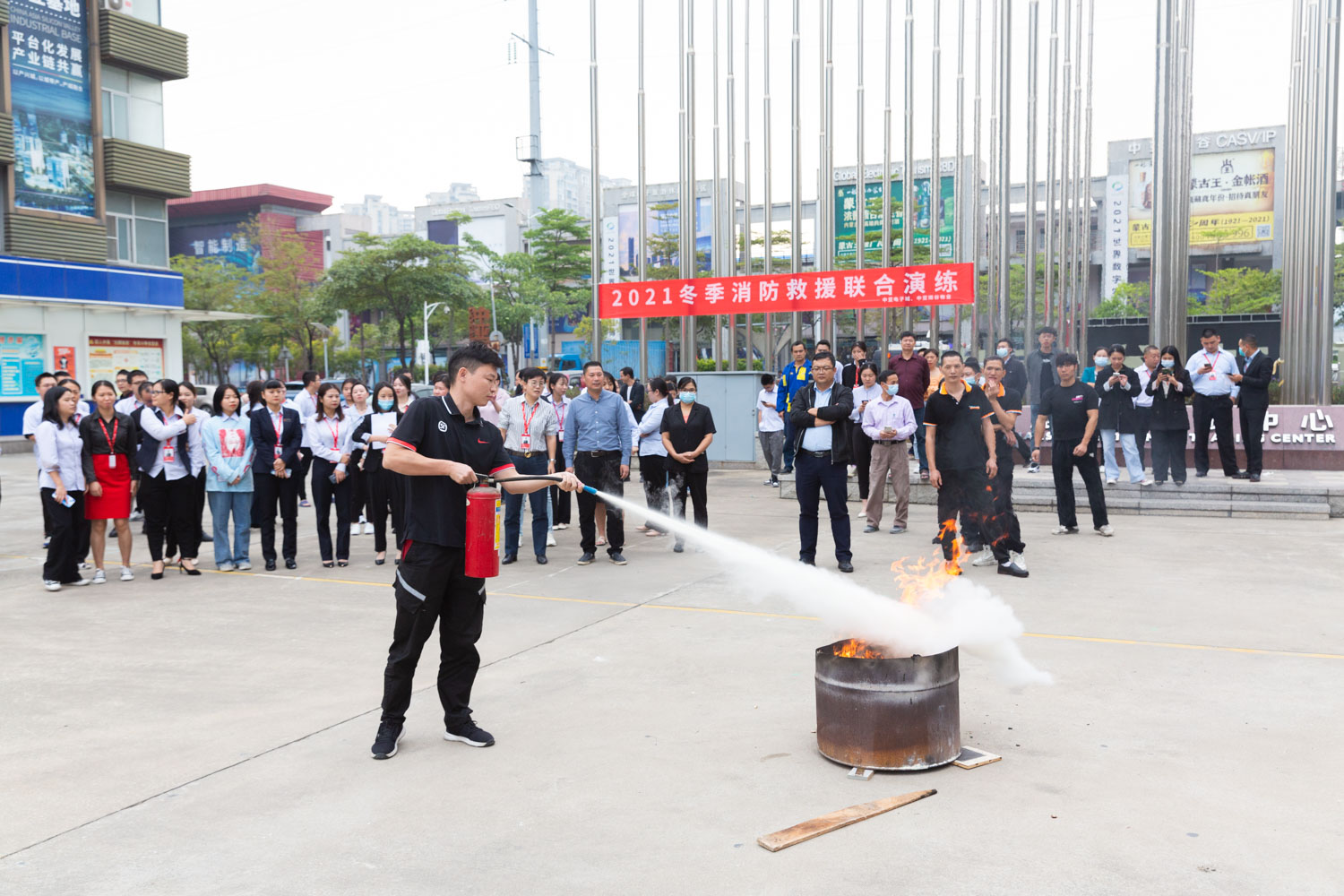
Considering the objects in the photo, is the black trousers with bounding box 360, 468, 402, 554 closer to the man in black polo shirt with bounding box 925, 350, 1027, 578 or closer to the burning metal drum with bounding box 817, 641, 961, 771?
the man in black polo shirt with bounding box 925, 350, 1027, 578

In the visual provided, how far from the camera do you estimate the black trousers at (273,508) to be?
1032cm

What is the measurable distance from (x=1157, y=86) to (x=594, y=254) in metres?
10.8

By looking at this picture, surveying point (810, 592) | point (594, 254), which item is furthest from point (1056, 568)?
point (594, 254)

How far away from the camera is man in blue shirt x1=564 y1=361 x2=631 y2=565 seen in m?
10.5

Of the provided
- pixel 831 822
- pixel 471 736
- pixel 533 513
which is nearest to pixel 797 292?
pixel 533 513

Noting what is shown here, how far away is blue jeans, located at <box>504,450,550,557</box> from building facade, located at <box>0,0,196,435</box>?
2248cm

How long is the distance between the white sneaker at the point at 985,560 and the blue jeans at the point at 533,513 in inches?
170

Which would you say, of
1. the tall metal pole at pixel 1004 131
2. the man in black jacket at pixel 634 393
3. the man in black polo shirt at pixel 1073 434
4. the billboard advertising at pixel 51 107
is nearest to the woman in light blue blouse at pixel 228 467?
the man in black polo shirt at pixel 1073 434

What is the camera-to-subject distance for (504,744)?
5.07 m

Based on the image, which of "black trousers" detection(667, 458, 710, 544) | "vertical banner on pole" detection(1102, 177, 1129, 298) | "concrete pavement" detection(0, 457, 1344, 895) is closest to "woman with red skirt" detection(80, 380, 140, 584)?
"concrete pavement" detection(0, 457, 1344, 895)

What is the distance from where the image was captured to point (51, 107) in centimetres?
2819

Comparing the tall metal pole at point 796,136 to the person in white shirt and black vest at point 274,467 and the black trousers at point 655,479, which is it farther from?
the person in white shirt and black vest at point 274,467

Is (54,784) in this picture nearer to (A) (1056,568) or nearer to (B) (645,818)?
(B) (645,818)

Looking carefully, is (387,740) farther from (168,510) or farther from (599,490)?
(168,510)
